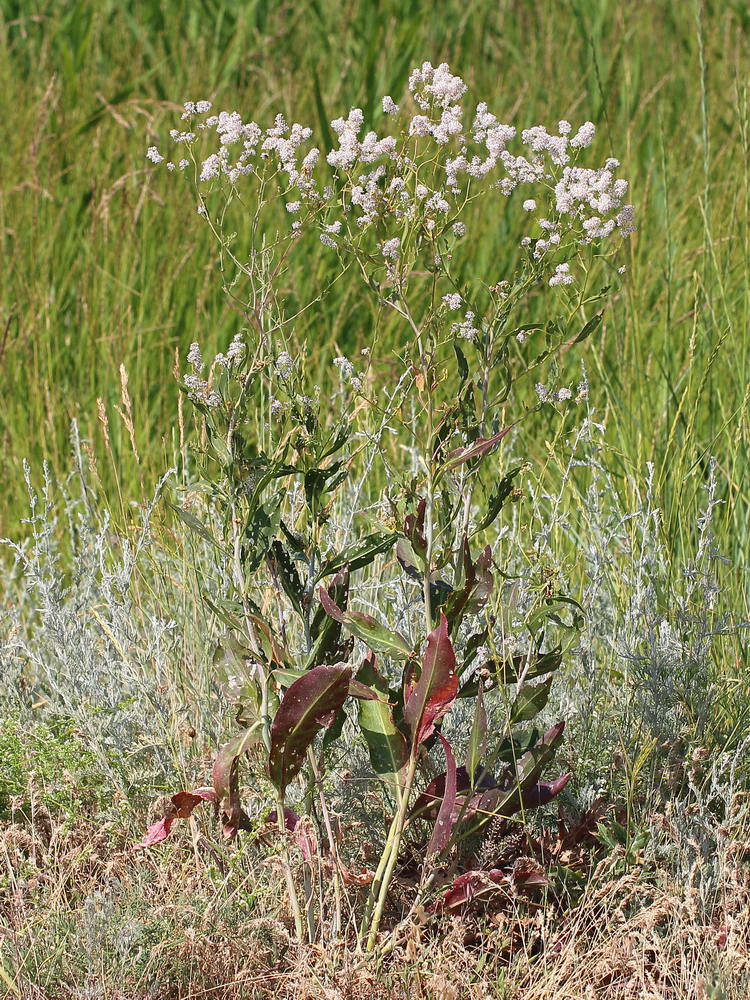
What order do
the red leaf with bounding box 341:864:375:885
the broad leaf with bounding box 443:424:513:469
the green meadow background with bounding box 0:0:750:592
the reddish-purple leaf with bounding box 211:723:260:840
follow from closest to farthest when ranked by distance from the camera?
the broad leaf with bounding box 443:424:513:469 < the reddish-purple leaf with bounding box 211:723:260:840 < the red leaf with bounding box 341:864:375:885 < the green meadow background with bounding box 0:0:750:592

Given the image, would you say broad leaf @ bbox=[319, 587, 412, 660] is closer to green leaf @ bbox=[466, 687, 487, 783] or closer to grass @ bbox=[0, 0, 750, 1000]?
green leaf @ bbox=[466, 687, 487, 783]

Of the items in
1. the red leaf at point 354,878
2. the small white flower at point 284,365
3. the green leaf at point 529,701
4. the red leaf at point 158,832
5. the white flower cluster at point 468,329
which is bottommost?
the red leaf at point 354,878

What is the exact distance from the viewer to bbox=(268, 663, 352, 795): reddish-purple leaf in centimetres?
146

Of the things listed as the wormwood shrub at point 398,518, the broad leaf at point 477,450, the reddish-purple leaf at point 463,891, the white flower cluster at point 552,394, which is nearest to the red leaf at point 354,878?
the wormwood shrub at point 398,518

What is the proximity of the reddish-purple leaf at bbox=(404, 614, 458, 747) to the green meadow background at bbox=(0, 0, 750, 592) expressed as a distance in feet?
2.86

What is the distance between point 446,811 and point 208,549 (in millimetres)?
1071

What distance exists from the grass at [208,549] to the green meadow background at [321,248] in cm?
2

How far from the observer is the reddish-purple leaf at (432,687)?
57.7 inches

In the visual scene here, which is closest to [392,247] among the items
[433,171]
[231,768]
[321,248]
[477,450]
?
[433,171]

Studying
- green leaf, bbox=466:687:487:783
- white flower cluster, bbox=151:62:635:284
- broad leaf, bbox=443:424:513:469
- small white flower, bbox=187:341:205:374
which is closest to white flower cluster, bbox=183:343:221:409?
small white flower, bbox=187:341:205:374

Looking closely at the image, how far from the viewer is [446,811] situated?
4.96 ft

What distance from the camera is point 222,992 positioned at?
165 cm

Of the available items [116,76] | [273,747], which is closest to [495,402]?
[273,747]

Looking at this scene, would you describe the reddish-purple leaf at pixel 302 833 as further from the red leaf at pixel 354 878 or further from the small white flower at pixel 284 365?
the small white flower at pixel 284 365
